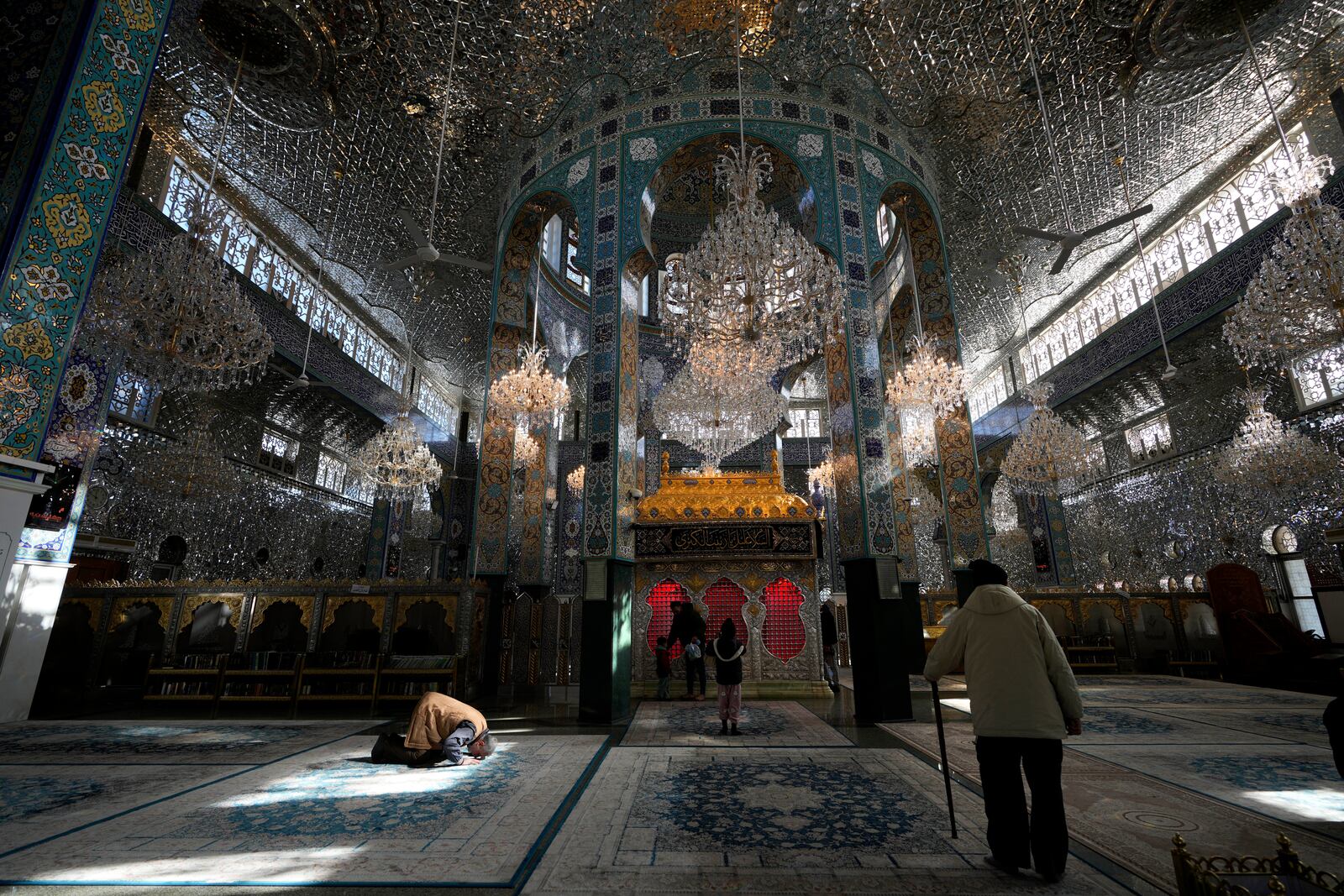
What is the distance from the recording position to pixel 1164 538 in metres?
11.8

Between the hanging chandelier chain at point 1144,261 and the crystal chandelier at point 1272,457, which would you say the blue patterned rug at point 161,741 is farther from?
the crystal chandelier at point 1272,457

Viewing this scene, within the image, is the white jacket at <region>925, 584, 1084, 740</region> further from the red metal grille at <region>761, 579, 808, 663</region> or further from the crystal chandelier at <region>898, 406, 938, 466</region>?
the crystal chandelier at <region>898, 406, 938, 466</region>

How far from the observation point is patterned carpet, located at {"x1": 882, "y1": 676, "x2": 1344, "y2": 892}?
7.98 ft

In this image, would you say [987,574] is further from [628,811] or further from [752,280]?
[752,280]

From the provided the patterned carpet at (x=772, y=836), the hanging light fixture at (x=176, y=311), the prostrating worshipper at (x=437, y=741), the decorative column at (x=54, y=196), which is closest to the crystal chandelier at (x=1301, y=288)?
the patterned carpet at (x=772, y=836)

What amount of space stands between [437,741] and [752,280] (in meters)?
4.48

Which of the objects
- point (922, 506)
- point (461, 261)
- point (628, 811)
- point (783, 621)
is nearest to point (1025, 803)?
point (628, 811)

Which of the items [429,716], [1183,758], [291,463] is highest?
[291,463]

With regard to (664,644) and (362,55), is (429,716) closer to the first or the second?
(664,644)

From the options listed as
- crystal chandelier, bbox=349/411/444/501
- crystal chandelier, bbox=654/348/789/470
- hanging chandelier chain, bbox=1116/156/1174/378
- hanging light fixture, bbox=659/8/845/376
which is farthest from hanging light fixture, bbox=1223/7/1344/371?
crystal chandelier, bbox=349/411/444/501

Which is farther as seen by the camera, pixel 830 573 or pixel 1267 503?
pixel 830 573

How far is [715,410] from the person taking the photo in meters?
8.70

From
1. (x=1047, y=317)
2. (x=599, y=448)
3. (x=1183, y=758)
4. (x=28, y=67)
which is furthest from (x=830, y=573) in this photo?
(x=28, y=67)

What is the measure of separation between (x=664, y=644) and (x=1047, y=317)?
12.1 meters
